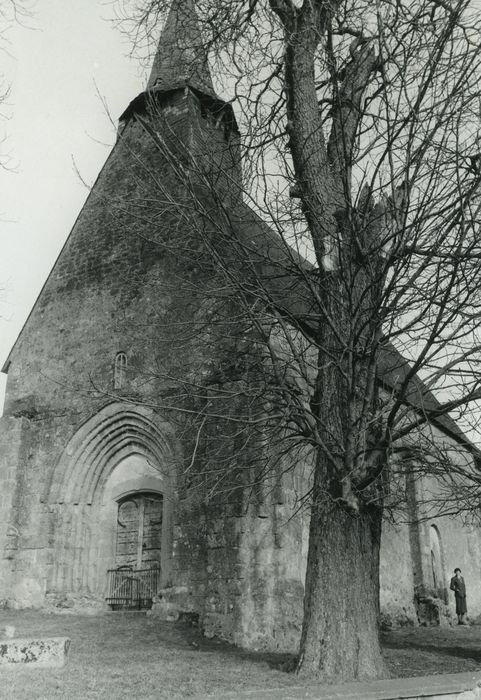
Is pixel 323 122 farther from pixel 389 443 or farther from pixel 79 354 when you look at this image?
pixel 79 354

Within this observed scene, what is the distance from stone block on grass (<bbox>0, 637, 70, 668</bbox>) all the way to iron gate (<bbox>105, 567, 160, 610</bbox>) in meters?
5.29

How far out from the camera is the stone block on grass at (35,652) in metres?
6.71

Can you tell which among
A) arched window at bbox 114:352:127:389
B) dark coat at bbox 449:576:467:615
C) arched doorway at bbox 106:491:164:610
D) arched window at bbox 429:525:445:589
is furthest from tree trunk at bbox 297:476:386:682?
arched window at bbox 429:525:445:589

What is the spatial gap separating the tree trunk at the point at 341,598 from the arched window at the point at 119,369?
6.28m

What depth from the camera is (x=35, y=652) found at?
6836 mm

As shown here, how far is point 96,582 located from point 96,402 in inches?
130

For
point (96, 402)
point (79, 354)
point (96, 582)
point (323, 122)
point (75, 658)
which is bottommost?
point (75, 658)

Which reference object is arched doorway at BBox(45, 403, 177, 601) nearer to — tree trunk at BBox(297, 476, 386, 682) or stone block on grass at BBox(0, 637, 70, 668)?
stone block on grass at BBox(0, 637, 70, 668)

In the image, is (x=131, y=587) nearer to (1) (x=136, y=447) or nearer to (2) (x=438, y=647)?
(1) (x=136, y=447)

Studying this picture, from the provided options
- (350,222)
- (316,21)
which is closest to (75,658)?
(350,222)

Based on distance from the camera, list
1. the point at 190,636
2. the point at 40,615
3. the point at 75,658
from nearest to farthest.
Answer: the point at 75,658, the point at 190,636, the point at 40,615

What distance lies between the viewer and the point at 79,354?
44.8ft

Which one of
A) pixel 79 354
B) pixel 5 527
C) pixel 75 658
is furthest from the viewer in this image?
pixel 79 354

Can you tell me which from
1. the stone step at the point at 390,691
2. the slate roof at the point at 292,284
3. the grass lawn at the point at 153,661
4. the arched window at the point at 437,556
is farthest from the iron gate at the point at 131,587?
the arched window at the point at 437,556
